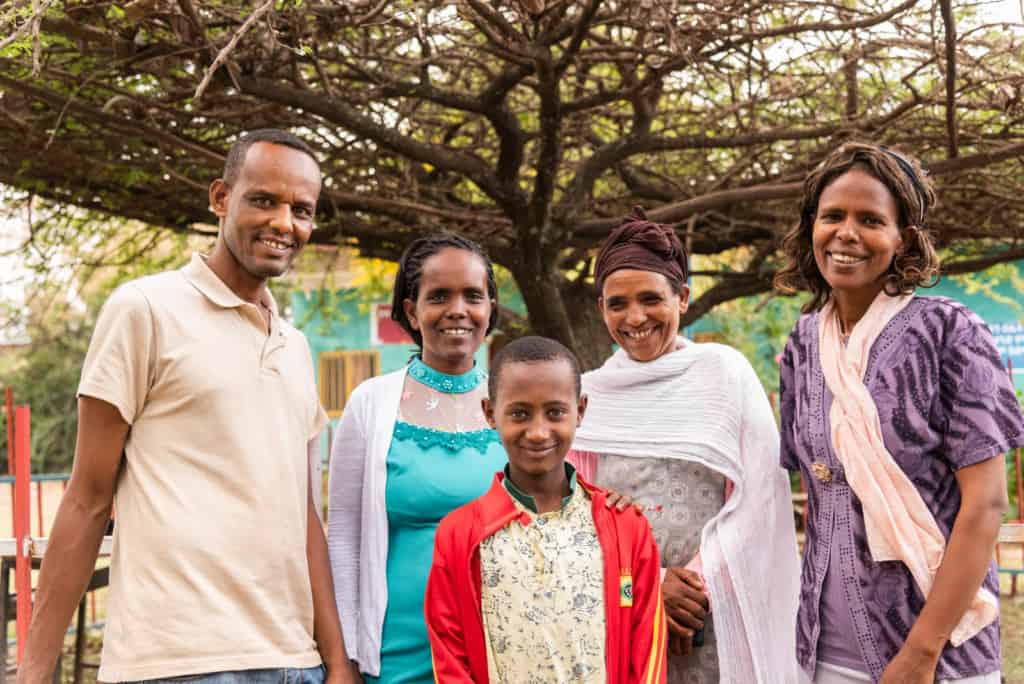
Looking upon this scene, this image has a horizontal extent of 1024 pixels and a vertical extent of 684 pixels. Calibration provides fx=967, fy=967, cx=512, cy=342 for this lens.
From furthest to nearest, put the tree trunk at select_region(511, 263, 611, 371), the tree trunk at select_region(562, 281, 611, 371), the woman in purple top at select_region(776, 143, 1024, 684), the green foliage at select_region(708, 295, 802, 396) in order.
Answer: the green foliage at select_region(708, 295, 802, 396), the tree trunk at select_region(562, 281, 611, 371), the tree trunk at select_region(511, 263, 611, 371), the woman in purple top at select_region(776, 143, 1024, 684)

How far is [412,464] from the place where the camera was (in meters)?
2.62

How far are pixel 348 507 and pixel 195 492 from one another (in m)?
0.64

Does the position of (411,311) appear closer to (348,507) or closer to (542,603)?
(348,507)

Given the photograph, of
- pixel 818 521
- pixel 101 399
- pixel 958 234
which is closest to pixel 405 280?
pixel 101 399

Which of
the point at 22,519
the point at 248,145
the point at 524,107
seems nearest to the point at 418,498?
the point at 248,145

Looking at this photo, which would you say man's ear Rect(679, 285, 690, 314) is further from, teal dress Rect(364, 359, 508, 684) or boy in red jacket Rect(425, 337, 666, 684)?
teal dress Rect(364, 359, 508, 684)

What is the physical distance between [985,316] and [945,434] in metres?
11.7

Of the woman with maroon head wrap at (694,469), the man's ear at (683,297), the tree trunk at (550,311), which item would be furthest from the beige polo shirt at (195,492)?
the tree trunk at (550,311)

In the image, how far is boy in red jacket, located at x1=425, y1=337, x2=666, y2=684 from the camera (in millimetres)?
2293

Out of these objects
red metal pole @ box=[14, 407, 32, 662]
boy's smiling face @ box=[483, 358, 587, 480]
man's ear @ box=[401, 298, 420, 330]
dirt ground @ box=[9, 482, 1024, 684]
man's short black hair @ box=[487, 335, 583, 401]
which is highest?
man's ear @ box=[401, 298, 420, 330]

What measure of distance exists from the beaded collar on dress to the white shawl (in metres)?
0.39

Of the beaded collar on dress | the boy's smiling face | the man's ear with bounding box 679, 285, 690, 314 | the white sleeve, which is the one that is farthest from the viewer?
the man's ear with bounding box 679, 285, 690, 314

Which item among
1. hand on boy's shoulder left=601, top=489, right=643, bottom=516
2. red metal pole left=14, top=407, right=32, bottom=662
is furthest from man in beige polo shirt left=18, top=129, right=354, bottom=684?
red metal pole left=14, top=407, right=32, bottom=662

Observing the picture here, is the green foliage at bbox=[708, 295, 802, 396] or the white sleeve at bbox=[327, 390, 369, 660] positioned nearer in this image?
the white sleeve at bbox=[327, 390, 369, 660]
